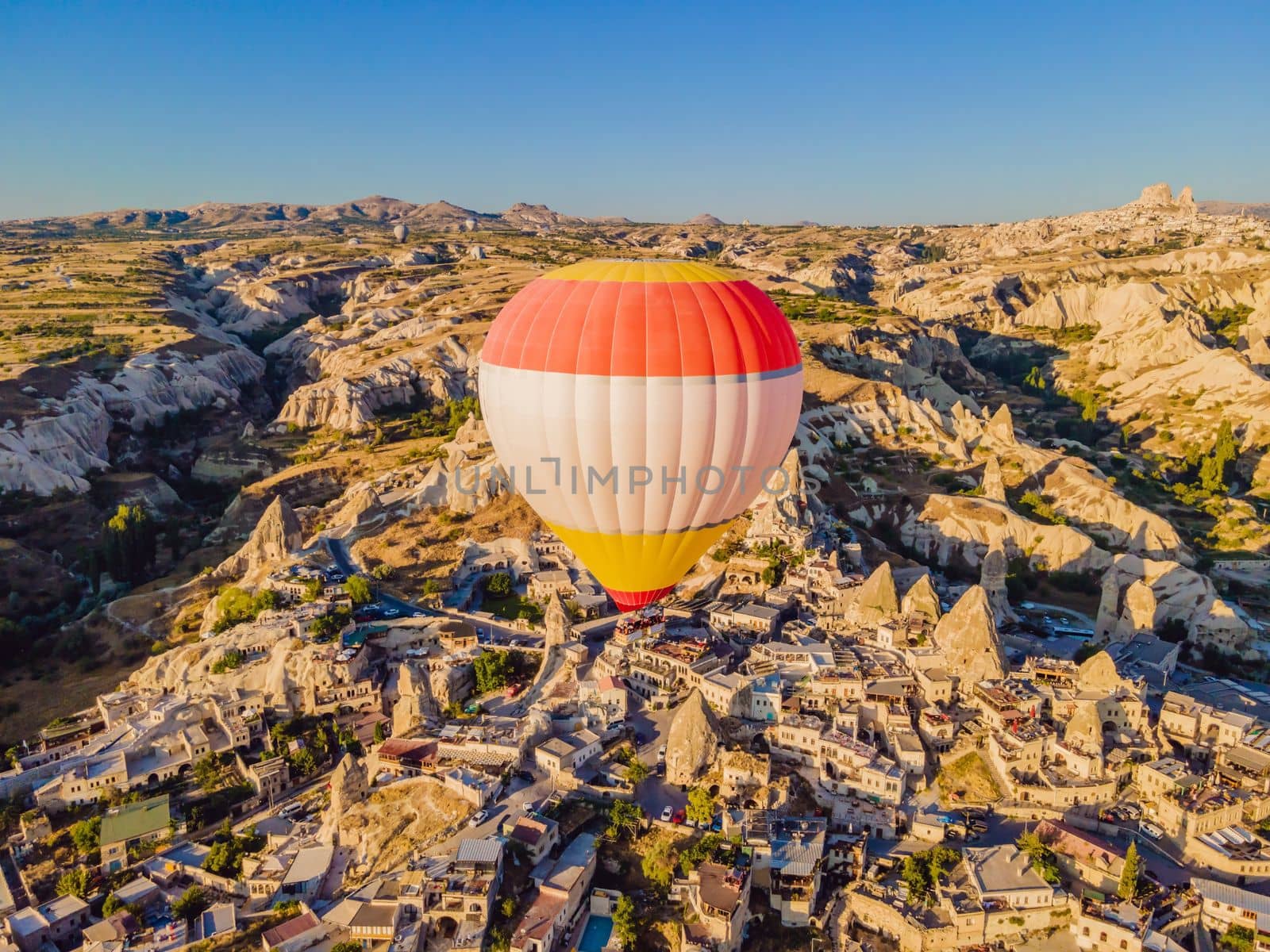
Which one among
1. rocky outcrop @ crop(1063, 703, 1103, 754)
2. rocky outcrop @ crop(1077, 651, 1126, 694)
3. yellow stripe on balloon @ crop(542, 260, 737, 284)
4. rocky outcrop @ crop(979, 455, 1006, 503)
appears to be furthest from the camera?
rocky outcrop @ crop(979, 455, 1006, 503)

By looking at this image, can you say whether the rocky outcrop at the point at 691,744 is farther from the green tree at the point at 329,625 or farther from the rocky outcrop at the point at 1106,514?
the rocky outcrop at the point at 1106,514

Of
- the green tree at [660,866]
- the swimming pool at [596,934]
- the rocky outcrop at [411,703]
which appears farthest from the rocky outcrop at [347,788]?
the green tree at [660,866]

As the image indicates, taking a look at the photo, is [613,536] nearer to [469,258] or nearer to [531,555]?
[531,555]

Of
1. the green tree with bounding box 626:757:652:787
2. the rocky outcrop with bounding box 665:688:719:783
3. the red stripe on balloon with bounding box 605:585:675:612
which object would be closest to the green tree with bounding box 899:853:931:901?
the rocky outcrop with bounding box 665:688:719:783

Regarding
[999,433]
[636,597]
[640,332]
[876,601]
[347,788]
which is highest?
[640,332]

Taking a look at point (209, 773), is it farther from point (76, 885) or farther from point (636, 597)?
point (636, 597)

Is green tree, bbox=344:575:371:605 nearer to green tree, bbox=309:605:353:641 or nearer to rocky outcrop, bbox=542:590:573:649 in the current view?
green tree, bbox=309:605:353:641

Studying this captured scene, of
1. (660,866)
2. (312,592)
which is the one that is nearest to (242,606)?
(312,592)
